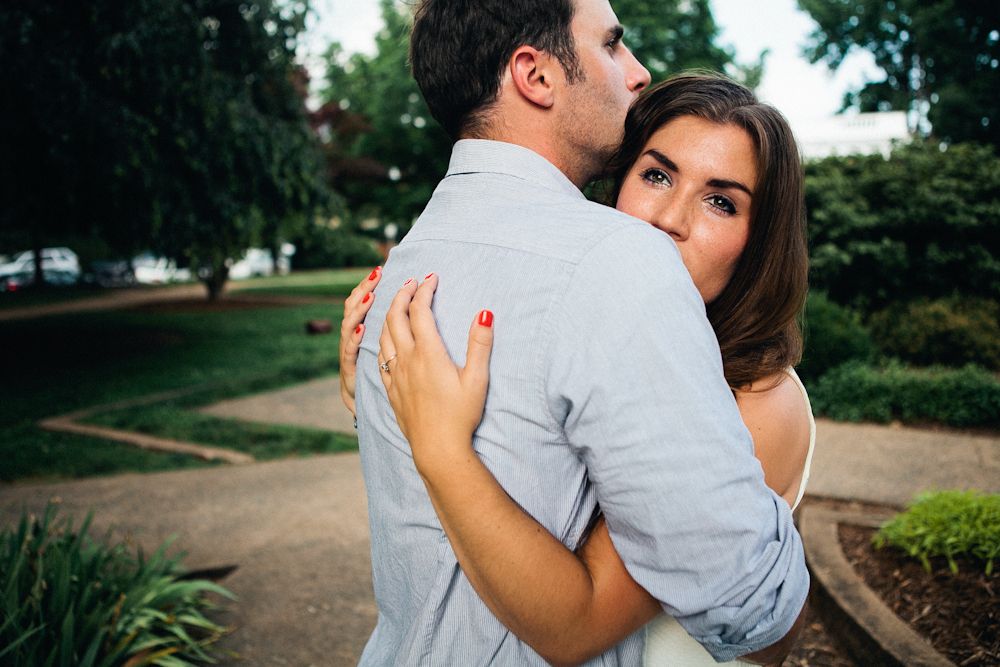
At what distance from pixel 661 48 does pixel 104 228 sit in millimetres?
17793

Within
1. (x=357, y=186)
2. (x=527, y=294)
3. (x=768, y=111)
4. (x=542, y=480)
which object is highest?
(x=768, y=111)

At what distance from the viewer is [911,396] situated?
23.2 feet

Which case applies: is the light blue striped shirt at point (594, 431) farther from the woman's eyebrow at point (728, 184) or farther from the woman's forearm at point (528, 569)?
the woman's eyebrow at point (728, 184)

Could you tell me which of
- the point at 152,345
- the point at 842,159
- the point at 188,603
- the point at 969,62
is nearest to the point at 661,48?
the point at 969,62

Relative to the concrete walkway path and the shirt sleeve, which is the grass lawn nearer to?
the concrete walkway path

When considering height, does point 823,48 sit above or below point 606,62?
above

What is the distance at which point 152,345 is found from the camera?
1279 centimetres

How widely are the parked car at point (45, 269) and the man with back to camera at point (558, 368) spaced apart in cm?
3345

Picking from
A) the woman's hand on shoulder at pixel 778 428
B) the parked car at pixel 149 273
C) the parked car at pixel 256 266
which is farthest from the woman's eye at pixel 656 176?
the parked car at pixel 256 266

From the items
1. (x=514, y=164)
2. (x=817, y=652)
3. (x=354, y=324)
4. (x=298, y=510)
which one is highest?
(x=514, y=164)

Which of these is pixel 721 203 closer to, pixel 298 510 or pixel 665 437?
pixel 665 437

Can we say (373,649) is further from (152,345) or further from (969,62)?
(969,62)

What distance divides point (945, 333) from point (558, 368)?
886 cm

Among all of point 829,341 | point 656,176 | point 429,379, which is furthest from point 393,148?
point 429,379
